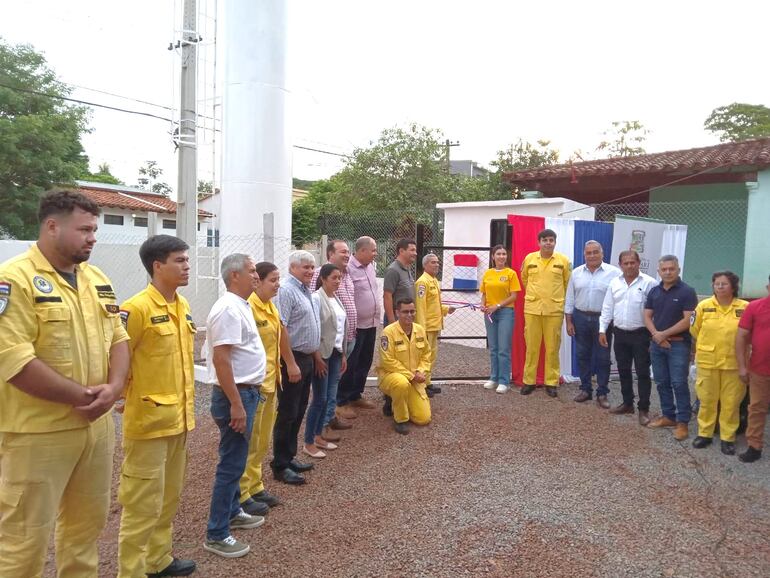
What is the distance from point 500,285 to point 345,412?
94.7 inches

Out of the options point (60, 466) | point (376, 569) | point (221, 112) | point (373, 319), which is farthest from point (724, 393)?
point (221, 112)

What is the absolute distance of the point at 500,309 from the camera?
6.66m

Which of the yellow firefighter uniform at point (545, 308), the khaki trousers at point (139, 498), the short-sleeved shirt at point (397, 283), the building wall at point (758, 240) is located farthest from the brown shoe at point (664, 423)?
the building wall at point (758, 240)

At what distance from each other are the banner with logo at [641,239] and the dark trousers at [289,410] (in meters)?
4.53

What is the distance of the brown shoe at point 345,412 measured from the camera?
5656 millimetres

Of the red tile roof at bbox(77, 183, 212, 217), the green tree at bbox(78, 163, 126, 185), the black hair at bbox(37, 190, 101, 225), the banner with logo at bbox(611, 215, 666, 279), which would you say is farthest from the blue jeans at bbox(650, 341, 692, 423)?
the green tree at bbox(78, 163, 126, 185)

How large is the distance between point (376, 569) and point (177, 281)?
1904 millimetres

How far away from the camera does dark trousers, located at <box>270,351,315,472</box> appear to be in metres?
4.03

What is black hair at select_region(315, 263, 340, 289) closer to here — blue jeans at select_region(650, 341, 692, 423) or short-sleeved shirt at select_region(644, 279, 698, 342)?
short-sleeved shirt at select_region(644, 279, 698, 342)

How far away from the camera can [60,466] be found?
7.27 feet

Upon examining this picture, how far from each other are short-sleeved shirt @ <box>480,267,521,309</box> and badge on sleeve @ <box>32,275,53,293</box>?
5145 mm

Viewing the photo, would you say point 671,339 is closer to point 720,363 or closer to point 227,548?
point 720,363

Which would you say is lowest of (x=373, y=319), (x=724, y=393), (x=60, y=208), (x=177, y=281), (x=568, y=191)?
(x=724, y=393)

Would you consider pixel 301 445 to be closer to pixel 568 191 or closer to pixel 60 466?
pixel 60 466
